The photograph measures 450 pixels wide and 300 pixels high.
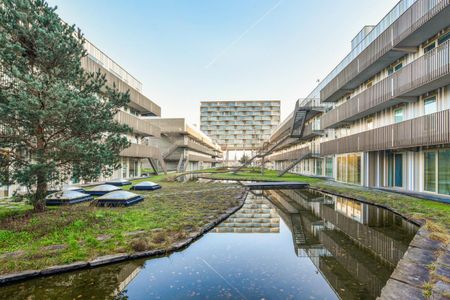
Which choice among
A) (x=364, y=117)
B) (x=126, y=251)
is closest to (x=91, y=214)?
(x=126, y=251)

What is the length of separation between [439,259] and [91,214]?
439 inches

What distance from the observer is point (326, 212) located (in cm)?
1198

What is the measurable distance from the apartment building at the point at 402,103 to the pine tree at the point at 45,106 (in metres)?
15.7

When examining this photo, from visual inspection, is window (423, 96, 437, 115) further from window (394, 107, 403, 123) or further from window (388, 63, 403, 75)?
window (388, 63, 403, 75)

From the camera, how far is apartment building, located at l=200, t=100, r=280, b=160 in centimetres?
10544

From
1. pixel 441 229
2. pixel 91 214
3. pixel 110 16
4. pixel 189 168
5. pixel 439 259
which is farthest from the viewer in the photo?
pixel 189 168

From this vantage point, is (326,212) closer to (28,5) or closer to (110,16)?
(28,5)

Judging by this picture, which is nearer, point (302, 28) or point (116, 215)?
point (116, 215)

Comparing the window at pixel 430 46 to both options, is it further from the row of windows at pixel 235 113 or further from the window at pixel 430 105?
the row of windows at pixel 235 113

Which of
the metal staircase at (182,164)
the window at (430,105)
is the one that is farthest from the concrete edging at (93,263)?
the metal staircase at (182,164)

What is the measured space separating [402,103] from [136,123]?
2625 cm

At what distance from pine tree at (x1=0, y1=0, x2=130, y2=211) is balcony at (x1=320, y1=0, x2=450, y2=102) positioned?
53.1ft

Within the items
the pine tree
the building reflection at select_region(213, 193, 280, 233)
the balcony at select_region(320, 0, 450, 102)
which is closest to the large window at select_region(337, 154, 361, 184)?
the balcony at select_region(320, 0, 450, 102)

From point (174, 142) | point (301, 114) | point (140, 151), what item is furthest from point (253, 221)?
point (174, 142)
